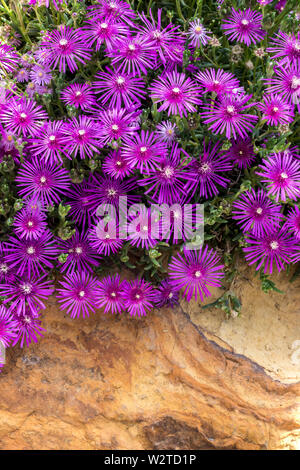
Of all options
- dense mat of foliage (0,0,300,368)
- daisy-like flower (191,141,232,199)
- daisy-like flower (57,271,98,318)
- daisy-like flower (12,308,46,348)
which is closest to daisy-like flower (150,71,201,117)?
dense mat of foliage (0,0,300,368)

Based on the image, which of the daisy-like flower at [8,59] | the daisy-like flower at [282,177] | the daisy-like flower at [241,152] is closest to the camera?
the daisy-like flower at [282,177]

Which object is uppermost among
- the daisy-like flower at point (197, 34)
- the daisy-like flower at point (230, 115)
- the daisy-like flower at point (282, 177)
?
the daisy-like flower at point (197, 34)

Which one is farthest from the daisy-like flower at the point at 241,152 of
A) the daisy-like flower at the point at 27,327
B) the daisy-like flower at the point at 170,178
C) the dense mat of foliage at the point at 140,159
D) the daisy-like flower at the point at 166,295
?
the daisy-like flower at the point at 27,327

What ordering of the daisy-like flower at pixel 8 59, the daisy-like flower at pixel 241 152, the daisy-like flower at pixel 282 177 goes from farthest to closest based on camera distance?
the daisy-like flower at pixel 8 59 < the daisy-like flower at pixel 241 152 < the daisy-like flower at pixel 282 177

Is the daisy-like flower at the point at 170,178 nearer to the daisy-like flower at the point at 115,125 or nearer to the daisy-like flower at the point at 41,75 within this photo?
the daisy-like flower at the point at 115,125

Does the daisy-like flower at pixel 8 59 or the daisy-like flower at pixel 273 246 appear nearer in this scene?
the daisy-like flower at pixel 273 246

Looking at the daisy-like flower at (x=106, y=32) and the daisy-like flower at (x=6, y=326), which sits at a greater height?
the daisy-like flower at (x=106, y=32)
